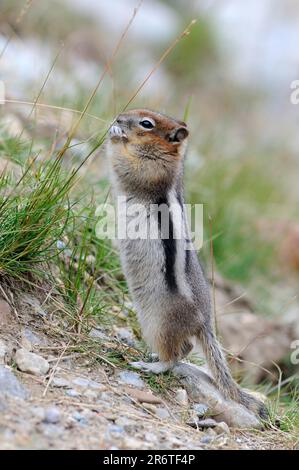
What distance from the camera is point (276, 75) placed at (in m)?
15.3

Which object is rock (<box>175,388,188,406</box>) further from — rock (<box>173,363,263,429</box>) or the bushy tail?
the bushy tail

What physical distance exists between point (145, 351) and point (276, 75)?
11.8 m

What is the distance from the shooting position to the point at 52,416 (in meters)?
3.26

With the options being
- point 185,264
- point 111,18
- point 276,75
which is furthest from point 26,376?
point 276,75

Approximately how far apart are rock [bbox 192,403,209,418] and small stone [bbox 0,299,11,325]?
3.41ft

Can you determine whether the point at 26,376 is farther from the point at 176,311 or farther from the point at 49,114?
the point at 49,114

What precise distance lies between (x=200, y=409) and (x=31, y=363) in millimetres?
932

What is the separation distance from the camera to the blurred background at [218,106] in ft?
21.2

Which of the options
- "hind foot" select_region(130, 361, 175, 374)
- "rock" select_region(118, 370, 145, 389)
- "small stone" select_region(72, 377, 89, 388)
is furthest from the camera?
"hind foot" select_region(130, 361, 175, 374)

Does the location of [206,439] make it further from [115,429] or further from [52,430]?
[52,430]

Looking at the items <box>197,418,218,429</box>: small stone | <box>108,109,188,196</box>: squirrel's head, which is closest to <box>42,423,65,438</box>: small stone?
<box>197,418,218,429</box>: small stone

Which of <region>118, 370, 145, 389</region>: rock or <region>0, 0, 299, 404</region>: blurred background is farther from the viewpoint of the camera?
<region>0, 0, 299, 404</region>: blurred background

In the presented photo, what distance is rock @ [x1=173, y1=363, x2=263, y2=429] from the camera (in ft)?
13.1

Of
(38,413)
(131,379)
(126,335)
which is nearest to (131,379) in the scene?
(131,379)
